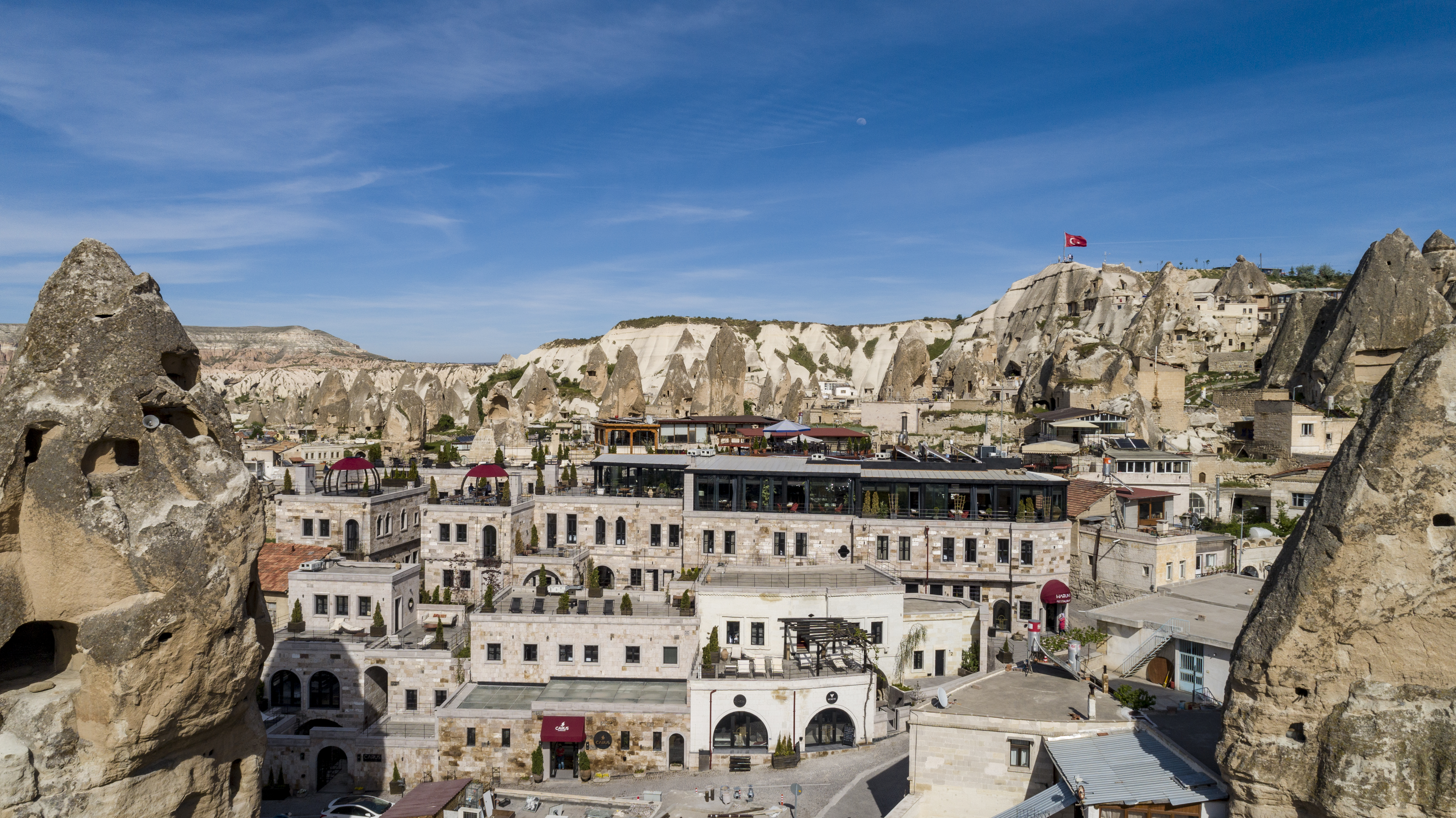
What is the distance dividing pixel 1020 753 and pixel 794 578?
18027mm

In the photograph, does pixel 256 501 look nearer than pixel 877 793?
Yes

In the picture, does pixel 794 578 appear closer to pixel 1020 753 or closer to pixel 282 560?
pixel 1020 753

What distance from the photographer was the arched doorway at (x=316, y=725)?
3703 centimetres

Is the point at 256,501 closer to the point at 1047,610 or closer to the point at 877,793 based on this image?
the point at 877,793

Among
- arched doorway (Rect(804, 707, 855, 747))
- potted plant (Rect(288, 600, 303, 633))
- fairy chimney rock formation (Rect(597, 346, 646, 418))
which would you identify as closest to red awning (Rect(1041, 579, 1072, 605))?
arched doorway (Rect(804, 707, 855, 747))

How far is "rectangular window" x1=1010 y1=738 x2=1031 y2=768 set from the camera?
23.6 meters

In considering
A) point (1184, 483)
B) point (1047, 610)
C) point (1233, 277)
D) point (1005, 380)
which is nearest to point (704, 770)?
point (1047, 610)

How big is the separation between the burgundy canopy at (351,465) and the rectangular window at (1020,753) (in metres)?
38.3

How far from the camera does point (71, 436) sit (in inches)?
561

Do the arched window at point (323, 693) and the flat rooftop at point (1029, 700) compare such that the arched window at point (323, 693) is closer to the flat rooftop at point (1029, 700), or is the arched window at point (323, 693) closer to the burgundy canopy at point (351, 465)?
the burgundy canopy at point (351, 465)

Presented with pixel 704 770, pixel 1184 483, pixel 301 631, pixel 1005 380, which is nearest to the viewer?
pixel 704 770

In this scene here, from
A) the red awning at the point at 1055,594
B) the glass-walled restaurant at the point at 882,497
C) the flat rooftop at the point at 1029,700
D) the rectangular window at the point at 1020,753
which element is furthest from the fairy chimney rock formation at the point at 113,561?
the red awning at the point at 1055,594

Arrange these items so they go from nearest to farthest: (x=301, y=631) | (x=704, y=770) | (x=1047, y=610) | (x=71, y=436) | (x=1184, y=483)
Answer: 1. (x=71, y=436)
2. (x=704, y=770)
3. (x=301, y=631)
4. (x=1047, y=610)
5. (x=1184, y=483)

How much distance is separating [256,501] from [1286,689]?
20243 millimetres
